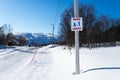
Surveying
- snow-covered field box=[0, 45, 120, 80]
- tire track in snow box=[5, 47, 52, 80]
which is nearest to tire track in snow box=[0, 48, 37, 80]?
snow-covered field box=[0, 45, 120, 80]

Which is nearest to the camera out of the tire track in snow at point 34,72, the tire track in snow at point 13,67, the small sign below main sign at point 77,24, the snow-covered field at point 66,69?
the snow-covered field at point 66,69

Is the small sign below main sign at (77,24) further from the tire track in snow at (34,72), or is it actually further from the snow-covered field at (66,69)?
the tire track in snow at (34,72)

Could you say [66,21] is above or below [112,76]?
above

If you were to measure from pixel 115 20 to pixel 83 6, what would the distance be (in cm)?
3613

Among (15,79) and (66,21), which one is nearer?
(15,79)

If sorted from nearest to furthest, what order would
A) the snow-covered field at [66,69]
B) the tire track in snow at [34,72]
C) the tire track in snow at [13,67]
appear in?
the snow-covered field at [66,69], the tire track in snow at [34,72], the tire track in snow at [13,67]

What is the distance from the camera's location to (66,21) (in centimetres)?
3938

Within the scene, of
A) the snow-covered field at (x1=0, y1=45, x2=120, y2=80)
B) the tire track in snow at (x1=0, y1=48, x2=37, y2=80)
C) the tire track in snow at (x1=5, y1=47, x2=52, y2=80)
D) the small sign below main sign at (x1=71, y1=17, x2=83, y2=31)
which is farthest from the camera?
the tire track in snow at (x1=0, y1=48, x2=37, y2=80)

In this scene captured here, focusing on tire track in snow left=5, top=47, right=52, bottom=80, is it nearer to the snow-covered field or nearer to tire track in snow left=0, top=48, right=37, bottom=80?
the snow-covered field

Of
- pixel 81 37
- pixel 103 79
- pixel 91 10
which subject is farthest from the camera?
pixel 91 10

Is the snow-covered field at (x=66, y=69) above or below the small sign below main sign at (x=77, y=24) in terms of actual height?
below

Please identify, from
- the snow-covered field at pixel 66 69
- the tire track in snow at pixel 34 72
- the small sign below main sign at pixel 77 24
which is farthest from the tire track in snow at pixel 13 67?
the small sign below main sign at pixel 77 24

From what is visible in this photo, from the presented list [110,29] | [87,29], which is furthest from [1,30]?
[87,29]

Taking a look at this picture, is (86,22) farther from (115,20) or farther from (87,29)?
(115,20)
